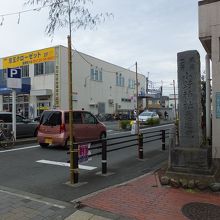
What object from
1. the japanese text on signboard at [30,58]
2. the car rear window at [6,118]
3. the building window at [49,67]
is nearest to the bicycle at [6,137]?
the car rear window at [6,118]

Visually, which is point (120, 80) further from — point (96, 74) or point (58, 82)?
point (58, 82)

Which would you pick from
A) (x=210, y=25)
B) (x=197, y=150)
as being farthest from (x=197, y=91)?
(x=210, y=25)

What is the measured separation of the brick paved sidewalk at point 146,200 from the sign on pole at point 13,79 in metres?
10.5

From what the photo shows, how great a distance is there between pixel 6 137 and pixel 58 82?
26.6 metres

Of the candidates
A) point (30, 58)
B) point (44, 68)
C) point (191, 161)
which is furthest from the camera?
point (30, 58)

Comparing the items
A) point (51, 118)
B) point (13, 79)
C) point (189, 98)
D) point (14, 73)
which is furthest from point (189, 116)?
point (14, 73)

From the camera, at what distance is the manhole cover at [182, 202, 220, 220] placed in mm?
5703

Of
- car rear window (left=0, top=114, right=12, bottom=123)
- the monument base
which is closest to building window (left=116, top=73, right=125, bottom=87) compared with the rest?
car rear window (left=0, top=114, right=12, bottom=123)

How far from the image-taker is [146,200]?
660cm

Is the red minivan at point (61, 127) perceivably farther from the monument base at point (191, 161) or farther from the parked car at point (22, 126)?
the monument base at point (191, 161)

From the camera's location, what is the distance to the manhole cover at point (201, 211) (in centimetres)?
570

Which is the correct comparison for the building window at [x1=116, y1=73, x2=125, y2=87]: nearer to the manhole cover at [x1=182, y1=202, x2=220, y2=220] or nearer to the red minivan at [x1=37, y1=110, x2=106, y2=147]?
the red minivan at [x1=37, y1=110, x2=106, y2=147]

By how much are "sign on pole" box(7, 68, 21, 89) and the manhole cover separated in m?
12.3

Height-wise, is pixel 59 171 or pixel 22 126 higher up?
pixel 22 126
